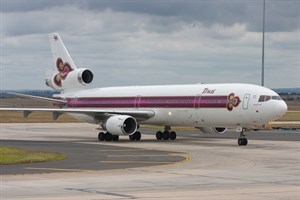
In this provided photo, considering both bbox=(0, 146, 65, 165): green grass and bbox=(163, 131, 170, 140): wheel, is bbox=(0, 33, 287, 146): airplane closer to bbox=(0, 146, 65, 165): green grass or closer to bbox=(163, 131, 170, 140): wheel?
bbox=(163, 131, 170, 140): wheel

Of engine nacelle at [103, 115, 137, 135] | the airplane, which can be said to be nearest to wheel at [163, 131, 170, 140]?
the airplane

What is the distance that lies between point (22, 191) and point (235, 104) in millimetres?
25086

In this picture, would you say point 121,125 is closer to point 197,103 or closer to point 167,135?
point 197,103

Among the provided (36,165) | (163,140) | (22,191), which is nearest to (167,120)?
(163,140)

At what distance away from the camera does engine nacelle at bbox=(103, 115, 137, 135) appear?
45125 millimetres

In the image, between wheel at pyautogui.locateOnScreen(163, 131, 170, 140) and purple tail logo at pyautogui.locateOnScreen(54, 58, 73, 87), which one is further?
purple tail logo at pyautogui.locateOnScreen(54, 58, 73, 87)

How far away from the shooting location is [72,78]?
5516 centimetres

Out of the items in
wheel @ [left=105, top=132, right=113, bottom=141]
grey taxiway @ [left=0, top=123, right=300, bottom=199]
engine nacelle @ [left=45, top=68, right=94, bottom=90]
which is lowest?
grey taxiway @ [left=0, top=123, right=300, bottom=199]

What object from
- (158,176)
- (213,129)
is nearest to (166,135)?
(213,129)

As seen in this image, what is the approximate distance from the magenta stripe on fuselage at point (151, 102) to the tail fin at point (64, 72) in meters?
1.41

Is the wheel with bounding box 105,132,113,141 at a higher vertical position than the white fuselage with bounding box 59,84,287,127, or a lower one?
lower

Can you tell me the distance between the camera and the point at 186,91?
46.3 meters

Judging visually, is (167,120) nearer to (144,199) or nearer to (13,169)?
(13,169)

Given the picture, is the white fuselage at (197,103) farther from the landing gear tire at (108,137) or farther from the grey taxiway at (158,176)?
the grey taxiway at (158,176)
